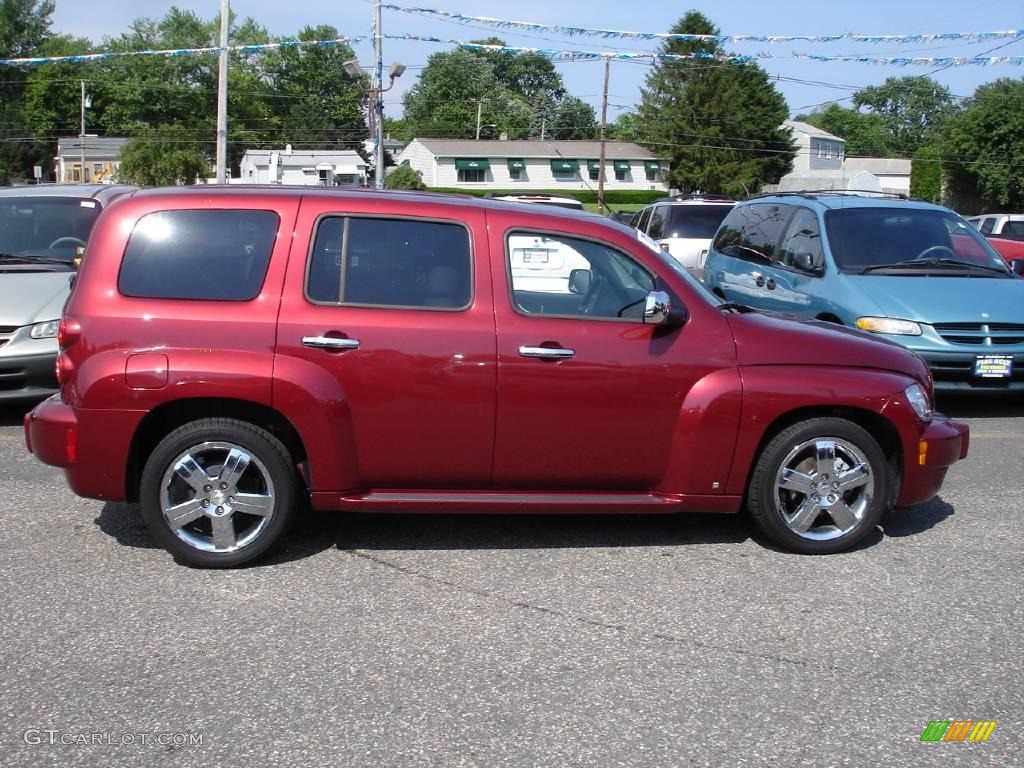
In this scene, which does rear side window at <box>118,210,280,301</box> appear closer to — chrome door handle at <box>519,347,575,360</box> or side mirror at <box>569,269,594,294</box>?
chrome door handle at <box>519,347,575,360</box>

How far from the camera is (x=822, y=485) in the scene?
4.96 metres

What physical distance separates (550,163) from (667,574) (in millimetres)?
68617

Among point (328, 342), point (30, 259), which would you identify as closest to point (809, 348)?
point (328, 342)

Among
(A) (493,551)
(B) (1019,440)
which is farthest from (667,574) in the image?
(B) (1019,440)

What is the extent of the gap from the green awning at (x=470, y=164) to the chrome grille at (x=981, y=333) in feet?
212

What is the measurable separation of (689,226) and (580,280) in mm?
11323

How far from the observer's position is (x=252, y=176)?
5544cm

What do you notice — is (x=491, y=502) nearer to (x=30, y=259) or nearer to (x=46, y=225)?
(x=30, y=259)

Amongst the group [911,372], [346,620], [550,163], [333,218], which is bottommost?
[346,620]

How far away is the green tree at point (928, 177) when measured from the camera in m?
57.3

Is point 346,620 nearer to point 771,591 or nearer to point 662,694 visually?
point 662,694

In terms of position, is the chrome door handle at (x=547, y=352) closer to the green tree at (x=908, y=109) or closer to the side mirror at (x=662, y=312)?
the side mirror at (x=662, y=312)

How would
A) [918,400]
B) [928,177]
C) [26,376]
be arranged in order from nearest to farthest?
[918,400]
[26,376]
[928,177]

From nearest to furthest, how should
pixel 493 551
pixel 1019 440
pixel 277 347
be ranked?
pixel 277 347
pixel 493 551
pixel 1019 440
